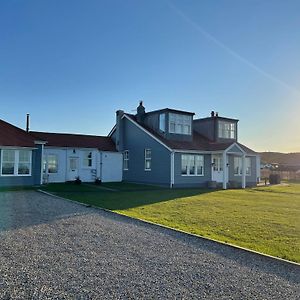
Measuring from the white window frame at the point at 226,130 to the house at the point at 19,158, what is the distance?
16600mm

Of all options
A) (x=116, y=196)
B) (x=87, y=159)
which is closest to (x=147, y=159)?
(x=87, y=159)

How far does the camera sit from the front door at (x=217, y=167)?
28.6 meters

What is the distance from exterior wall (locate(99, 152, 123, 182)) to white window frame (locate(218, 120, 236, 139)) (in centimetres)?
973

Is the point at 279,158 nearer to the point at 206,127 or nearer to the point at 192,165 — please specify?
the point at 206,127

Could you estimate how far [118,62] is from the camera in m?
19.0

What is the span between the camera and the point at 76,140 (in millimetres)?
29000

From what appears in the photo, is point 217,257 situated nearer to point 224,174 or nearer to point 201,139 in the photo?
point 224,174

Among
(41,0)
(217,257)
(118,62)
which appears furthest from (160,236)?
(118,62)

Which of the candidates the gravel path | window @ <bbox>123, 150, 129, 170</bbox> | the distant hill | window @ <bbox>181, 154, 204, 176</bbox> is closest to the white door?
window @ <bbox>123, 150, 129, 170</bbox>

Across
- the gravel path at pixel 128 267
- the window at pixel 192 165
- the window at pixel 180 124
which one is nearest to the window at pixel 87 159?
the window at pixel 180 124

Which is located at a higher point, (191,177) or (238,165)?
(238,165)

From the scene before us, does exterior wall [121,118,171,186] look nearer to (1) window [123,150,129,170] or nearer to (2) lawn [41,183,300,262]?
(1) window [123,150,129,170]

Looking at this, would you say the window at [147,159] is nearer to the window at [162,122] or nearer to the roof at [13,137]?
the window at [162,122]

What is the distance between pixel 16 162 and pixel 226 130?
19.2m
